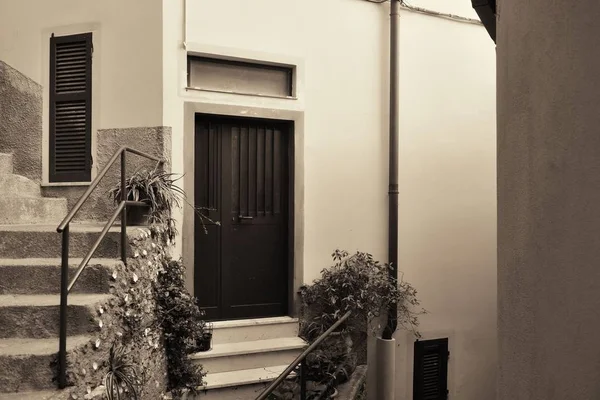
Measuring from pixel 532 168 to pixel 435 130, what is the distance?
4.11 meters

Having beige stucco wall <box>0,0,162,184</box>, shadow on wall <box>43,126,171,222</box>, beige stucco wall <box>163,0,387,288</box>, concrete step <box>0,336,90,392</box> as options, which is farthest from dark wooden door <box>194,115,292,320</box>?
concrete step <box>0,336,90,392</box>

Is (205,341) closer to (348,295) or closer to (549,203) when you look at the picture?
(348,295)

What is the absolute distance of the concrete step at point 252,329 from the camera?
4.54m

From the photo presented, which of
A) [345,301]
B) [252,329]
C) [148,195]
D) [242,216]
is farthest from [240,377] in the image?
[148,195]

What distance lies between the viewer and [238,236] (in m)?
4.93

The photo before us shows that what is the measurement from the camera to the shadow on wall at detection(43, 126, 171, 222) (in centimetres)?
436

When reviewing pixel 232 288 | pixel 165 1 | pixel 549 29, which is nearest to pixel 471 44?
pixel 165 1

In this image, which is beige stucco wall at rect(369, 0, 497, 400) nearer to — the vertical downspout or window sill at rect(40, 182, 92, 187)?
the vertical downspout

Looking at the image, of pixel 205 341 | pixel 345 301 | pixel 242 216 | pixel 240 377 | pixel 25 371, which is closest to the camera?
pixel 25 371

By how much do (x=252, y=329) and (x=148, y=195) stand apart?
1712 mm

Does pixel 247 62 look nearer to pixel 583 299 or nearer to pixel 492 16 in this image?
pixel 492 16

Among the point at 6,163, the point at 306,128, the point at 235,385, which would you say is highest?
the point at 306,128

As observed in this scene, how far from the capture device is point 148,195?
392 cm

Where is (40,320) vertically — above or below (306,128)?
below
